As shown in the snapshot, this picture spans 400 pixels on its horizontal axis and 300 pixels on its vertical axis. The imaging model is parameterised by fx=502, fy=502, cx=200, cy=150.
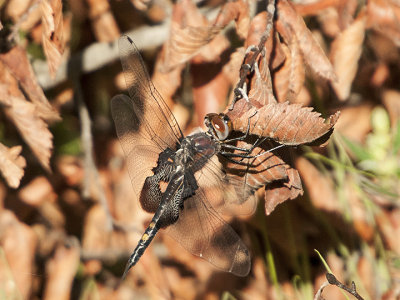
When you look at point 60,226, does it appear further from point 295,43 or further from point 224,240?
point 295,43

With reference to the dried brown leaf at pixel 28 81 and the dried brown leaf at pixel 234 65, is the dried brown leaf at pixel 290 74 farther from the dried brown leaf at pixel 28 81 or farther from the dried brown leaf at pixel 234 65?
the dried brown leaf at pixel 28 81

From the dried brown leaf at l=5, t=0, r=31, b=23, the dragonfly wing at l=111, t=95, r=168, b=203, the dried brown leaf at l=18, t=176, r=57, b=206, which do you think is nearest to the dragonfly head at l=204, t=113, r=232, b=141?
the dragonfly wing at l=111, t=95, r=168, b=203

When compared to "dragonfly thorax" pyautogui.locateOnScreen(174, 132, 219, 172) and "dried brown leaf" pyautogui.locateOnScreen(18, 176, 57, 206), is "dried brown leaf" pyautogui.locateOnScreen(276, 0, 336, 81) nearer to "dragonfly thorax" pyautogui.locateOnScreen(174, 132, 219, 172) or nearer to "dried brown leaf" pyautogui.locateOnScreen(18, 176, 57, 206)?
"dragonfly thorax" pyautogui.locateOnScreen(174, 132, 219, 172)

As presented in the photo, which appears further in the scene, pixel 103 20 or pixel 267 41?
pixel 103 20

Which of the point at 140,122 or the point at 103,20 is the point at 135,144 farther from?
the point at 103,20

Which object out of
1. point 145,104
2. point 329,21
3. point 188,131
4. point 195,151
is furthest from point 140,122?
point 329,21

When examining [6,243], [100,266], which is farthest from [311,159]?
[6,243]
